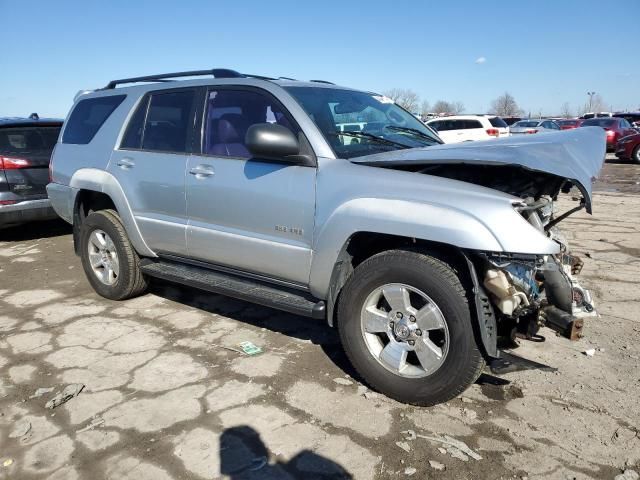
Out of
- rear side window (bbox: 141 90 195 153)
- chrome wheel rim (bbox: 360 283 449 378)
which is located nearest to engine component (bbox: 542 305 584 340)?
chrome wheel rim (bbox: 360 283 449 378)

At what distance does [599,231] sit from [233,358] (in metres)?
5.61

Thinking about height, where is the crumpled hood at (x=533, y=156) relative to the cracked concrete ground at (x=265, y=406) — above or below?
above

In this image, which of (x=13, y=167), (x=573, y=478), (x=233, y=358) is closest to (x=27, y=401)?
(x=233, y=358)

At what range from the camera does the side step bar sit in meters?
3.27

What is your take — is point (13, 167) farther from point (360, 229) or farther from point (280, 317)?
point (360, 229)

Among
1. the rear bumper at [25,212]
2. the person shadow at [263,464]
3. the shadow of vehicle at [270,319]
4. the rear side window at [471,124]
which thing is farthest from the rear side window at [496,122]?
the person shadow at [263,464]

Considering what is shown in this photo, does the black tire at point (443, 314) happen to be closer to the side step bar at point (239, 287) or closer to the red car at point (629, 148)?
the side step bar at point (239, 287)

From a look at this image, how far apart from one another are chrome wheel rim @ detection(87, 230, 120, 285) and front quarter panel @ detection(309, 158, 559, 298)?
2.29 meters

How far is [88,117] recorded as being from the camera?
490cm

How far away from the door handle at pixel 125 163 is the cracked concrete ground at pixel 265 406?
127cm

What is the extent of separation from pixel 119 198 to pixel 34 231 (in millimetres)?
4597

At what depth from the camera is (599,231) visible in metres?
6.92

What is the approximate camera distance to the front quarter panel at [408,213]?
253 centimetres

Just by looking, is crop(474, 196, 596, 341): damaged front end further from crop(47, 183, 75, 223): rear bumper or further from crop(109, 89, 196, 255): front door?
crop(47, 183, 75, 223): rear bumper
